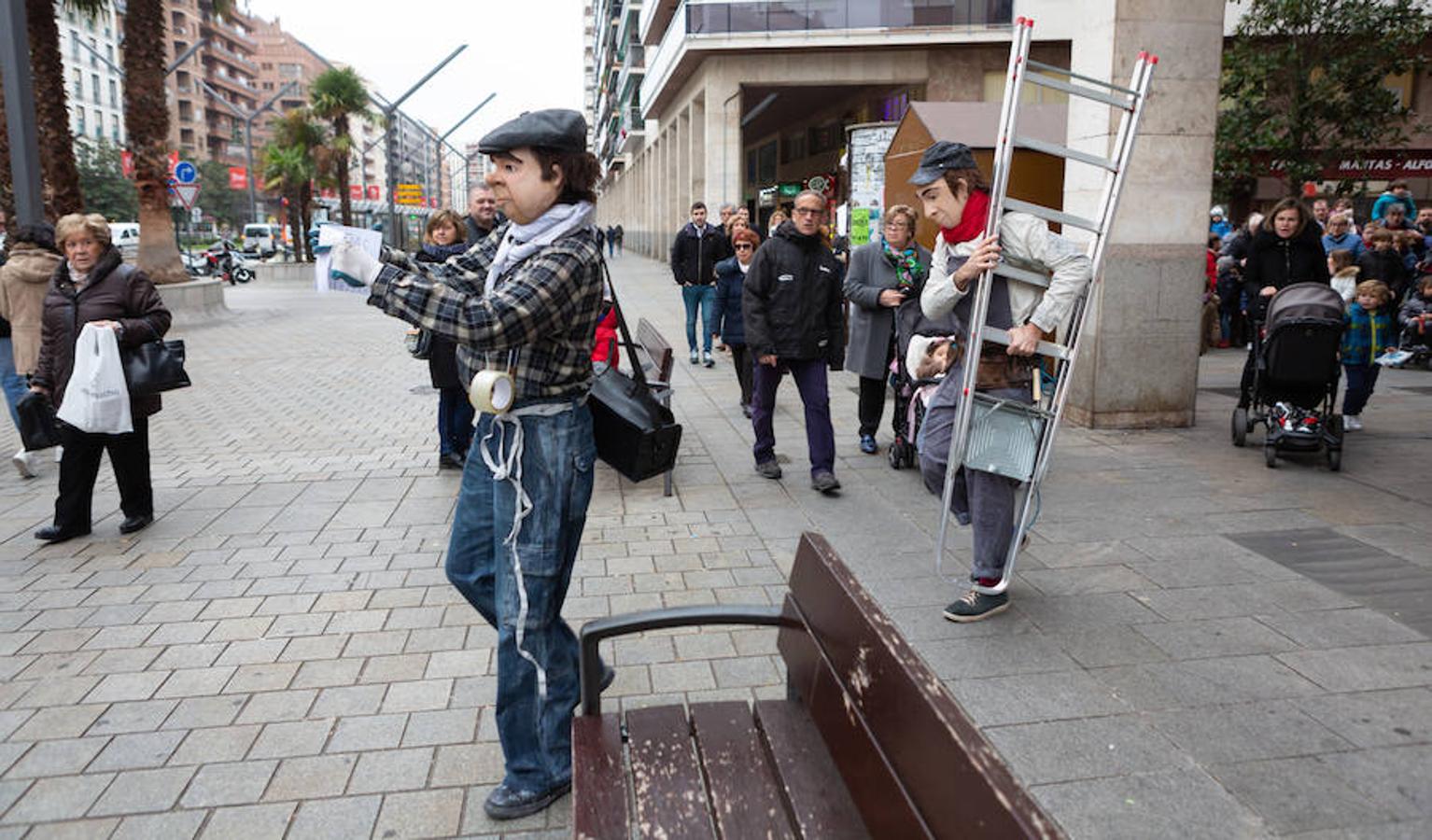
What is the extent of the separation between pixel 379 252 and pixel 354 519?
375cm

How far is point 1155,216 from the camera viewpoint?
8039 millimetres

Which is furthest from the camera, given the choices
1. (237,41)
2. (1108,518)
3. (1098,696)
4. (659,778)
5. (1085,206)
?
(237,41)

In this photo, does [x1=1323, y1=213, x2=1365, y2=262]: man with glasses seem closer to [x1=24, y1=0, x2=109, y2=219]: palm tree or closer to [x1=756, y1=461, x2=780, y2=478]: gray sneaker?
[x1=756, y1=461, x2=780, y2=478]: gray sneaker

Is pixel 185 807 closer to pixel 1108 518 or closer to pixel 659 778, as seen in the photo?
pixel 659 778

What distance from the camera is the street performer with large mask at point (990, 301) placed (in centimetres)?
400

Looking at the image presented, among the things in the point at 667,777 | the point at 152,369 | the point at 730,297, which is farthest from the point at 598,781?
the point at 730,297

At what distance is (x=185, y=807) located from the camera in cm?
301

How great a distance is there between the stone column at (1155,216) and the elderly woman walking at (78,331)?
657 centimetres

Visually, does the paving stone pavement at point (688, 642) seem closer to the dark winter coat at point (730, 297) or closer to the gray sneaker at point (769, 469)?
the gray sneaker at point (769, 469)

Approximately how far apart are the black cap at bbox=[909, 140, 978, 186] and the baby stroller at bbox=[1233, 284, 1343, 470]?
3979mm

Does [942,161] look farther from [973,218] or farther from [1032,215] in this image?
[1032,215]

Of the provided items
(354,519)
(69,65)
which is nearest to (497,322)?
(354,519)

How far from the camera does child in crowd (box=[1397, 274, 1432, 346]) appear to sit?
11688 mm

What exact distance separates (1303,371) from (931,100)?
24.3 metres
